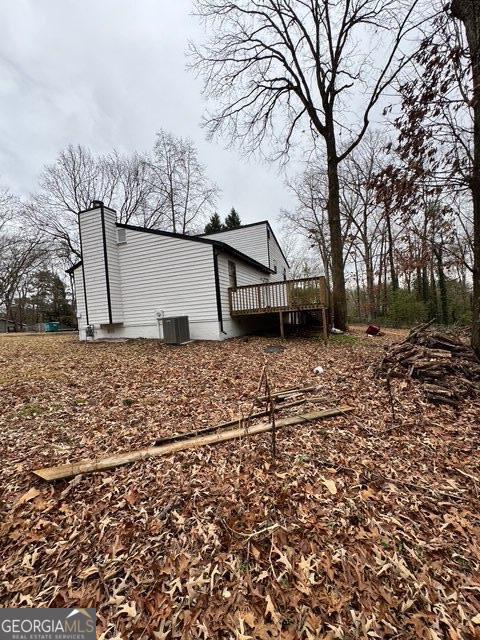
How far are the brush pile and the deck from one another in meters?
3.66

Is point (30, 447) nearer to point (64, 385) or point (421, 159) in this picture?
point (64, 385)

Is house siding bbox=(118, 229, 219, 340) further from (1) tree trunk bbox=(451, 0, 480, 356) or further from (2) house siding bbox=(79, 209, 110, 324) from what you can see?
(1) tree trunk bbox=(451, 0, 480, 356)

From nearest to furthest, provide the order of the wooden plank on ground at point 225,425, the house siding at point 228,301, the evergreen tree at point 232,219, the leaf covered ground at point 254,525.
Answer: the leaf covered ground at point 254,525, the wooden plank on ground at point 225,425, the house siding at point 228,301, the evergreen tree at point 232,219

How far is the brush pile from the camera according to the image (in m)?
4.25

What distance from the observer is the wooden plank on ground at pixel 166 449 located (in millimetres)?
2729

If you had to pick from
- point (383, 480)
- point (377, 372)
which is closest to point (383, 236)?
point (377, 372)

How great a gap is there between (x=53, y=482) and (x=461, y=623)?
3.14 meters

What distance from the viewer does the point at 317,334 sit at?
10.6 m

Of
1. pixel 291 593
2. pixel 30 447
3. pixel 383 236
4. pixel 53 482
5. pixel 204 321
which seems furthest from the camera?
pixel 383 236

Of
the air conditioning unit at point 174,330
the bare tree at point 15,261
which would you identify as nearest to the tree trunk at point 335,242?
the air conditioning unit at point 174,330

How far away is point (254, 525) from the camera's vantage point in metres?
2.19

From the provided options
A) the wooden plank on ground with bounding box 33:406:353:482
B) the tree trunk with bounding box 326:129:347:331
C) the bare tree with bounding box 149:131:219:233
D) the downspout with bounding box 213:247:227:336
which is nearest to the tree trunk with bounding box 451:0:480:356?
the wooden plank on ground with bounding box 33:406:353:482

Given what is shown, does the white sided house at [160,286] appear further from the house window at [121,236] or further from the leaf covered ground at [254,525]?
the leaf covered ground at [254,525]

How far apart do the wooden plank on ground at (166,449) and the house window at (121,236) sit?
982 centimetres
